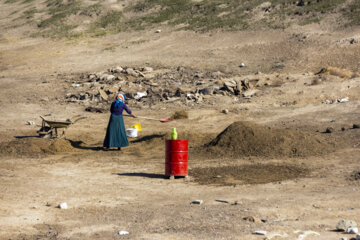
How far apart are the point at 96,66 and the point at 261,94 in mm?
10263

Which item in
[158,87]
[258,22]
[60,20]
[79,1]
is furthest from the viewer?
[79,1]

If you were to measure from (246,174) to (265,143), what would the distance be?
209 cm

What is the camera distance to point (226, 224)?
7734mm

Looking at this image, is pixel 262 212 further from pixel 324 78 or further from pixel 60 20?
pixel 60 20

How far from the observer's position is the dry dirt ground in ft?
26.1

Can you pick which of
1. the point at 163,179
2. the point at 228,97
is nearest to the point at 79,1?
the point at 228,97

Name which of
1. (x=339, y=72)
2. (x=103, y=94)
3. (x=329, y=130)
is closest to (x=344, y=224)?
(x=329, y=130)

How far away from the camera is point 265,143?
13398 millimetres

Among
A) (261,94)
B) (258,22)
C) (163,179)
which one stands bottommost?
(163,179)

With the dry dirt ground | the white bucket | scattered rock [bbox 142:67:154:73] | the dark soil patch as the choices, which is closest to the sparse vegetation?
the dry dirt ground

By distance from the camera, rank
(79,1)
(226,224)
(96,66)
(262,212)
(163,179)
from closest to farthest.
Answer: (226,224) < (262,212) < (163,179) < (96,66) < (79,1)

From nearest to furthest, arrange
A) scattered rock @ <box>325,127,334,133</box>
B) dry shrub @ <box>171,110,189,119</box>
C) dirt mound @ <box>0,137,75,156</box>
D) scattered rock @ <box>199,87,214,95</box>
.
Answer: dirt mound @ <box>0,137,75,156</box>, scattered rock @ <box>325,127,334,133</box>, dry shrub @ <box>171,110,189,119</box>, scattered rock @ <box>199,87,214,95</box>

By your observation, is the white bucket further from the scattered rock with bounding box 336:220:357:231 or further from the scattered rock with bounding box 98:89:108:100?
the scattered rock with bounding box 336:220:357:231

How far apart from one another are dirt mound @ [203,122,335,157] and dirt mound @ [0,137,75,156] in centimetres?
391
